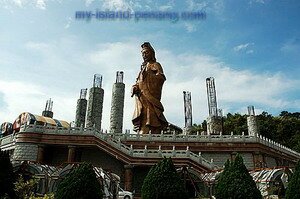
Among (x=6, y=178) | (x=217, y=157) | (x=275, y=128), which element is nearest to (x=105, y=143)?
(x=217, y=157)

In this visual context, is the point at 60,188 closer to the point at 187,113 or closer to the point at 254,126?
the point at 254,126

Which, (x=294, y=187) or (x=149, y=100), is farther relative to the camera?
(x=149, y=100)

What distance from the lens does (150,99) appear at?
30500 mm

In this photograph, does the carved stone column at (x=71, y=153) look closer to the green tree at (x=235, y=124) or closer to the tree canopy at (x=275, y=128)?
the tree canopy at (x=275, y=128)

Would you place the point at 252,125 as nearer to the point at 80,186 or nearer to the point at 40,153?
the point at 40,153

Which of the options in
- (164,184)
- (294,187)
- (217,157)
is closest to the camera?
(294,187)

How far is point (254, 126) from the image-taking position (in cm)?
3647

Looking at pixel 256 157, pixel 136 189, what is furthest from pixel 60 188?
pixel 256 157

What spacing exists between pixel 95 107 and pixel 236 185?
27.0 m

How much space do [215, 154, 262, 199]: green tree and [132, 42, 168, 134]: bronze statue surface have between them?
17.6m

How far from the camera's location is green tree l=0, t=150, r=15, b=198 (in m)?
11.5

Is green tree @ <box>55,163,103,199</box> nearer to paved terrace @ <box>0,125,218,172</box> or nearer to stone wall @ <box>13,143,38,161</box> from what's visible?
paved terrace @ <box>0,125,218,172</box>

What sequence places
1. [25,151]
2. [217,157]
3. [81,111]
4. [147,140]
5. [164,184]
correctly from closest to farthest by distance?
[164,184], [25,151], [217,157], [147,140], [81,111]

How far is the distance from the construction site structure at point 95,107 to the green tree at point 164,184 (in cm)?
2376
